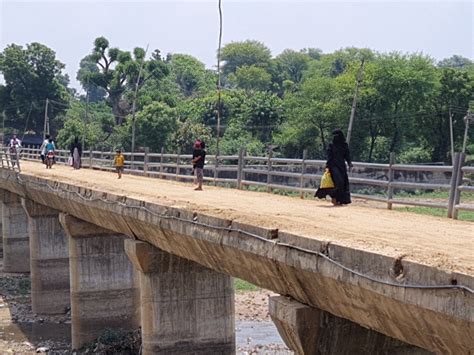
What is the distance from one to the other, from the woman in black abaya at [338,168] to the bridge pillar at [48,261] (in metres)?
18.8

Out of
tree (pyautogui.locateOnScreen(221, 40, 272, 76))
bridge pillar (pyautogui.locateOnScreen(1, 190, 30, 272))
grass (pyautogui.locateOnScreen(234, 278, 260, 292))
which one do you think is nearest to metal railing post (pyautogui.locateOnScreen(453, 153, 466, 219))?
grass (pyautogui.locateOnScreen(234, 278, 260, 292))

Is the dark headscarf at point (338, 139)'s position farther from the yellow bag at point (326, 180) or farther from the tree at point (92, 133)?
the tree at point (92, 133)

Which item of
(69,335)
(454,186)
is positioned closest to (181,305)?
(454,186)

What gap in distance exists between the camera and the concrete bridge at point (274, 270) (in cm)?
802

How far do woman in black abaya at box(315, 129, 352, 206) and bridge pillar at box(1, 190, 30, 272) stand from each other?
28672mm

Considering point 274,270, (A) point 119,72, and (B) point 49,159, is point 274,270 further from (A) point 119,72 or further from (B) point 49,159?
(A) point 119,72

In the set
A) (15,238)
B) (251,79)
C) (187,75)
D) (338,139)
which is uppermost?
(187,75)

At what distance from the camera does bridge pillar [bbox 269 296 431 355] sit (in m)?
10.4

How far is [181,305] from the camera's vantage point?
18750 mm

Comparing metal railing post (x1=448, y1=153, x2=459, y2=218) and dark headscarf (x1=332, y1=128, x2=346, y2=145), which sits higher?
dark headscarf (x1=332, y1=128, x2=346, y2=145)

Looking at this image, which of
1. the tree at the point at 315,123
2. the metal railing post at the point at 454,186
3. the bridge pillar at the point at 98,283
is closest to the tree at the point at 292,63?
the tree at the point at 315,123

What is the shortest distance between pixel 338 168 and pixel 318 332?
5570 mm

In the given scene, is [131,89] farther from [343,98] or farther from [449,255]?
[449,255]

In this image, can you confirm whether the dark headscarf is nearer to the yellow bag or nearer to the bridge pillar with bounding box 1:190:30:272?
the yellow bag
